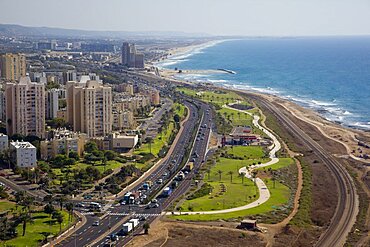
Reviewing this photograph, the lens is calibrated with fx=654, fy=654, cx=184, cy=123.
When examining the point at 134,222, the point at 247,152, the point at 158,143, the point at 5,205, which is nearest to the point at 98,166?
the point at 158,143

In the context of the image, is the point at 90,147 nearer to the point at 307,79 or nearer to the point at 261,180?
the point at 261,180

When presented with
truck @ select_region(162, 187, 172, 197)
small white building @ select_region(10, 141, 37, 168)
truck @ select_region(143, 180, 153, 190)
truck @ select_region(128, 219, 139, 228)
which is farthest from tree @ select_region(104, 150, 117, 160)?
truck @ select_region(128, 219, 139, 228)

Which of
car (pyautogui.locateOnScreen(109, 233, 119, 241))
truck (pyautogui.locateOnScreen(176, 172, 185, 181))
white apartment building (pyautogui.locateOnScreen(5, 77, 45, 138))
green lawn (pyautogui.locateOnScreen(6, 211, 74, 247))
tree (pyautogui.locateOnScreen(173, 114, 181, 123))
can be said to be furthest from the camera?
tree (pyautogui.locateOnScreen(173, 114, 181, 123))

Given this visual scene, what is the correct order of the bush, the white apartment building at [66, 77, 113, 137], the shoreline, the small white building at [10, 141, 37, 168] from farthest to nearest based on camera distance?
the white apartment building at [66, 77, 113, 137]
the shoreline
the small white building at [10, 141, 37, 168]
the bush

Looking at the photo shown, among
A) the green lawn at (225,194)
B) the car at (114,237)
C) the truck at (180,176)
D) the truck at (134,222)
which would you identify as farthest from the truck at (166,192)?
the car at (114,237)

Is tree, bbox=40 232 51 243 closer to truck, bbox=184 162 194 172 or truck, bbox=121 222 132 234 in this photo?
truck, bbox=121 222 132 234

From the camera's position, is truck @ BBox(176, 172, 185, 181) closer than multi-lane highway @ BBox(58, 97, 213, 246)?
No

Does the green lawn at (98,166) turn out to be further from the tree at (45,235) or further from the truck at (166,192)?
the tree at (45,235)
